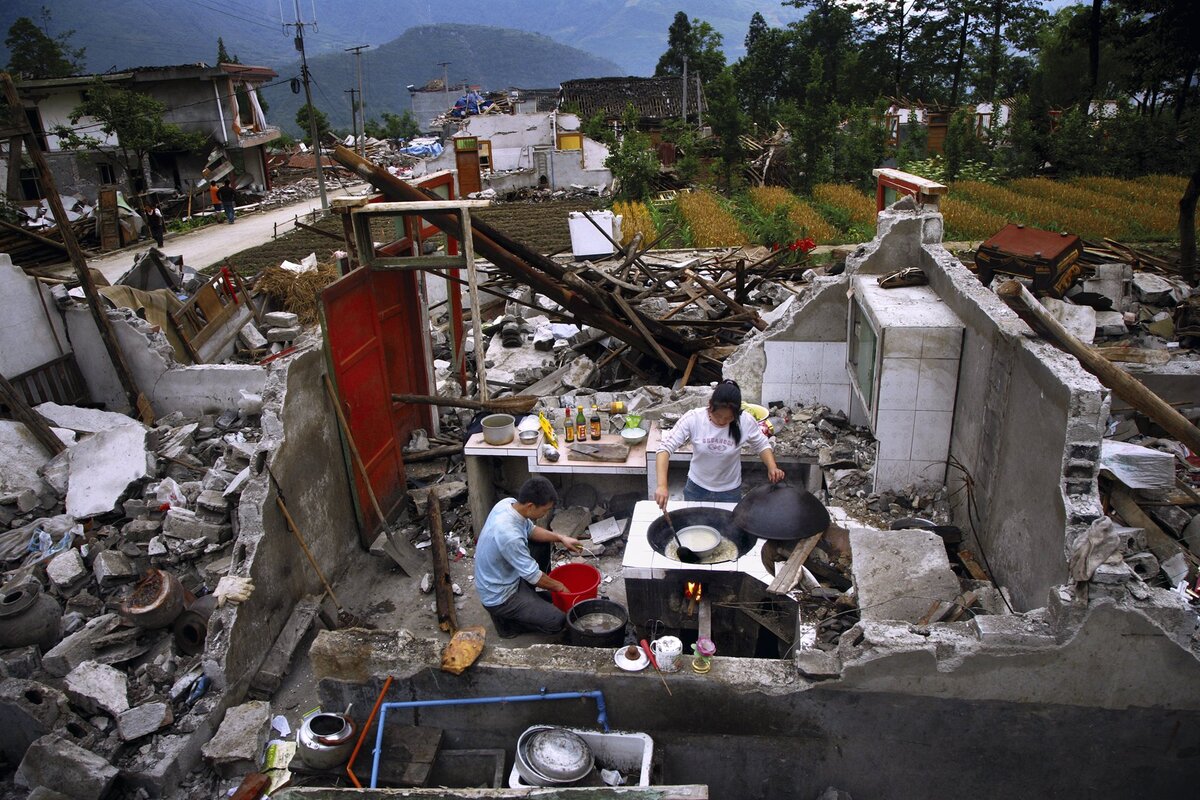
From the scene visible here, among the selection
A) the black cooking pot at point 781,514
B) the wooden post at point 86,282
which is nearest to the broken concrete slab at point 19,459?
the wooden post at point 86,282

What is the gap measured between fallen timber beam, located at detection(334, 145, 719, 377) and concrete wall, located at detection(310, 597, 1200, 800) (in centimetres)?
524

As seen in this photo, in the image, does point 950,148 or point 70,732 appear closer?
point 70,732

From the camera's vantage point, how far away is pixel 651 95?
156 ft

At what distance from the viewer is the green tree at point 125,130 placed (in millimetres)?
27609

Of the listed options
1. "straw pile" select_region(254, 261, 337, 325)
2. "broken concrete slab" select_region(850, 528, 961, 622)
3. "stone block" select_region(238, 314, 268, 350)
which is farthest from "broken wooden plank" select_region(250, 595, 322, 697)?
"straw pile" select_region(254, 261, 337, 325)

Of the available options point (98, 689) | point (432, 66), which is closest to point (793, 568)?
point (98, 689)

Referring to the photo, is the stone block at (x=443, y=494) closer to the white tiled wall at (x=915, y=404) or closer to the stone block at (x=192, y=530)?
the stone block at (x=192, y=530)

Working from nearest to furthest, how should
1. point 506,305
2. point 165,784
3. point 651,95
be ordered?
point 165,784, point 506,305, point 651,95

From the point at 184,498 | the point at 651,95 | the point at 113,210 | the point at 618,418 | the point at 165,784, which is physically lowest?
the point at 165,784

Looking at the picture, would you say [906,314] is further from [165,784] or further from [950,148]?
[950,148]

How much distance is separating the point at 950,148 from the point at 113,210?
2738cm

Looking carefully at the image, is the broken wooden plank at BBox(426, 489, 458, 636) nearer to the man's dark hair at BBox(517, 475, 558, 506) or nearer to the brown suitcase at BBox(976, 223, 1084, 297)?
the man's dark hair at BBox(517, 475, 558, 506)

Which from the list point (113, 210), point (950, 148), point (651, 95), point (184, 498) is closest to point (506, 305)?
point (184, 498)

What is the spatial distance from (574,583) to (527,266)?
13.9 feet
